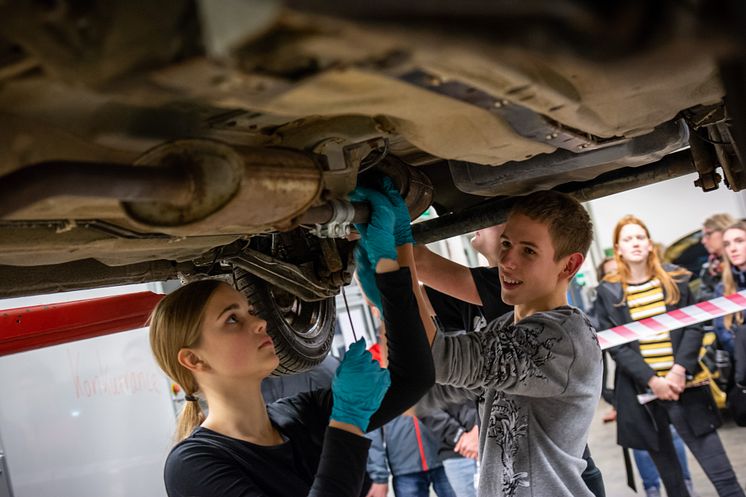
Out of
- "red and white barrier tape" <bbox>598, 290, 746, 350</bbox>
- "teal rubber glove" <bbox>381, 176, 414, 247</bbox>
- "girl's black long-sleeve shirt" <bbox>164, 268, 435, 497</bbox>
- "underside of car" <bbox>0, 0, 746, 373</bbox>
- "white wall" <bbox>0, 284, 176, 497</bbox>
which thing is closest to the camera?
"underside of car" <bbox>0, 0, 746, 373</bbox>

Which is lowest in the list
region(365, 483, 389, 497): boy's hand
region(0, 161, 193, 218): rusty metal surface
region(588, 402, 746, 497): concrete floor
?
region(588, 402, 746, 497): concrete floor

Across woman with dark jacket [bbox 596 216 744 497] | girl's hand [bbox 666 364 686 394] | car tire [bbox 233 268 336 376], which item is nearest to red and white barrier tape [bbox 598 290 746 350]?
woman with dark jacket [bbox 596 216 744 497]

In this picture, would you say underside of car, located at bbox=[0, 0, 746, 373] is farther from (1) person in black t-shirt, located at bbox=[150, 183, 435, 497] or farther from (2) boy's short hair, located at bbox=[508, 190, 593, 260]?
(1) person in black t-shirt, located at bbox=[150, 183, 435, 497]

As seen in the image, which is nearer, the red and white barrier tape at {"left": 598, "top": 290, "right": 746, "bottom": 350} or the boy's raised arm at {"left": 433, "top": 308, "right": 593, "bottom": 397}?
the boy's raised arm at {"left": 433, "top": 308, "right": 593, "bottom": 397}

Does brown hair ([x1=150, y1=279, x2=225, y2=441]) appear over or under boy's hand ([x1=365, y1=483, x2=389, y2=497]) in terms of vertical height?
over

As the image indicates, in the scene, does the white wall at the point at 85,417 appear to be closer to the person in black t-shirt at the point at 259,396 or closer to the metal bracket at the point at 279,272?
the metal bracket at the point at 279,272

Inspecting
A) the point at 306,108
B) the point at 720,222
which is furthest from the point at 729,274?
the point at 306,108

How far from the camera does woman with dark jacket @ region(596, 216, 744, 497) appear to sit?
13.3ft

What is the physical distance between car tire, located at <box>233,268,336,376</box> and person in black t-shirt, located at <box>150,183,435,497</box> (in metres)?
0.30

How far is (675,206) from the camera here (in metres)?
7.94

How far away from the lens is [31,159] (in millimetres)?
1083

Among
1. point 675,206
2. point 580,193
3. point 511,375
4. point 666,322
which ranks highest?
point 675,206

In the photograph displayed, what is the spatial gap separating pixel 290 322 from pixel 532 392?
111cm

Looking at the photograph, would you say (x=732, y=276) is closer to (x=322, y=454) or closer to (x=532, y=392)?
(x=532, y=392)
